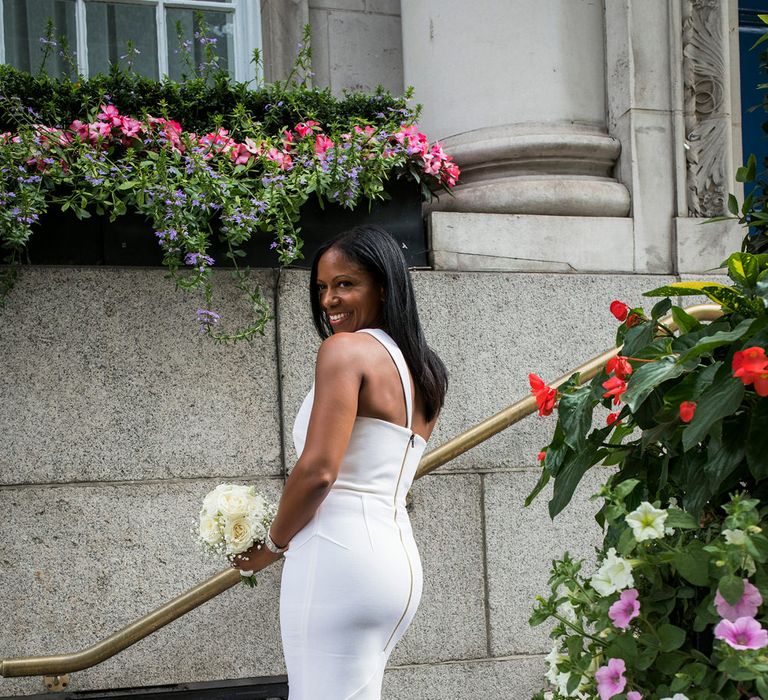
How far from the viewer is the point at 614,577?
5.80 ft

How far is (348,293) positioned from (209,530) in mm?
756

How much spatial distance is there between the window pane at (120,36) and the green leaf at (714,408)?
4.01m

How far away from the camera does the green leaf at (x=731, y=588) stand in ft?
5.17

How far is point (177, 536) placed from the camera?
408cm

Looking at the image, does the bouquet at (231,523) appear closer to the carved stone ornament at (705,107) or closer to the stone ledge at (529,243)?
the stone ledge at (529,243)

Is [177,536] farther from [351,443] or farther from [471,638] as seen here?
[351,443]

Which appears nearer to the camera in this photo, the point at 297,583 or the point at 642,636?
the point at 642,636

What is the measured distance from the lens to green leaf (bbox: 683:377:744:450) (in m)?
1.64

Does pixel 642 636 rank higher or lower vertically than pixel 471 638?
higher

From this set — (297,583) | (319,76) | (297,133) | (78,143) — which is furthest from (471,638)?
(319,76)

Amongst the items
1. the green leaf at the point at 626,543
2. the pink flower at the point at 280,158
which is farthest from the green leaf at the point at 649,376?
the pink flower at the point at 280,158

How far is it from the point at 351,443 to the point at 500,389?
6.46ft

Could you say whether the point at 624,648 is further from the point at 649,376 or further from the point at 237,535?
the point at 237,535

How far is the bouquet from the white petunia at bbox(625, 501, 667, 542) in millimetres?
1199
